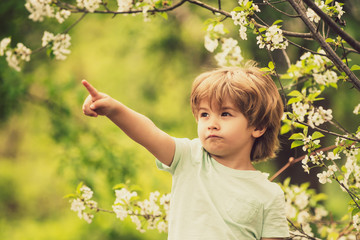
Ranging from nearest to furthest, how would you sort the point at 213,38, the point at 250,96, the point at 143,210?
the point at 250,96, the point at 143,210, the point at 213,38

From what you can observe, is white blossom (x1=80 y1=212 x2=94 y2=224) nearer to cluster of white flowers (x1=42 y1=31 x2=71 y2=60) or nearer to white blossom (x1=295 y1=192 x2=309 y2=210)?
cluster of white flowers (x1=42 y1=31 x2=71 y2=60)

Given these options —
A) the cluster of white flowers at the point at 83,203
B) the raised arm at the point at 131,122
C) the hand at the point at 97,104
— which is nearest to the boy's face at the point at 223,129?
the raised arm at the point at 131,122

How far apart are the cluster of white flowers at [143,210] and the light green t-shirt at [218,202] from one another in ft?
1.81

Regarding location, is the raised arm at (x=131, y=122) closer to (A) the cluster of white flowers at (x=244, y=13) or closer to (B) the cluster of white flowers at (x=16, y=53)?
(A) the cluster of white flowers at (x=244, y=13)

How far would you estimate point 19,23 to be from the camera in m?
5.48

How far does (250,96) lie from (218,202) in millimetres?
477

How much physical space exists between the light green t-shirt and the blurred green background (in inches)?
30.8

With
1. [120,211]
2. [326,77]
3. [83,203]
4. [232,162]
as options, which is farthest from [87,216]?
[326,77]

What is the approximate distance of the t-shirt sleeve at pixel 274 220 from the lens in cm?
199

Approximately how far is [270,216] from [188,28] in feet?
21.3

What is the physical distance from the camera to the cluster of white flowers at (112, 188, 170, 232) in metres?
2.53

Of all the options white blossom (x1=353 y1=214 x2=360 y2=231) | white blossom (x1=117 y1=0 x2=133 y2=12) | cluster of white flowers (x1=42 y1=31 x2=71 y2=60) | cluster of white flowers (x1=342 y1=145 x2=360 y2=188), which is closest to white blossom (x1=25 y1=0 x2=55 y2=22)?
cluster of white flowers (x1=42 y1=31 x2=71 y2=60)

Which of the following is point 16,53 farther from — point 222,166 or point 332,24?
point 332,24

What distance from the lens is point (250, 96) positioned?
6.72 feet
